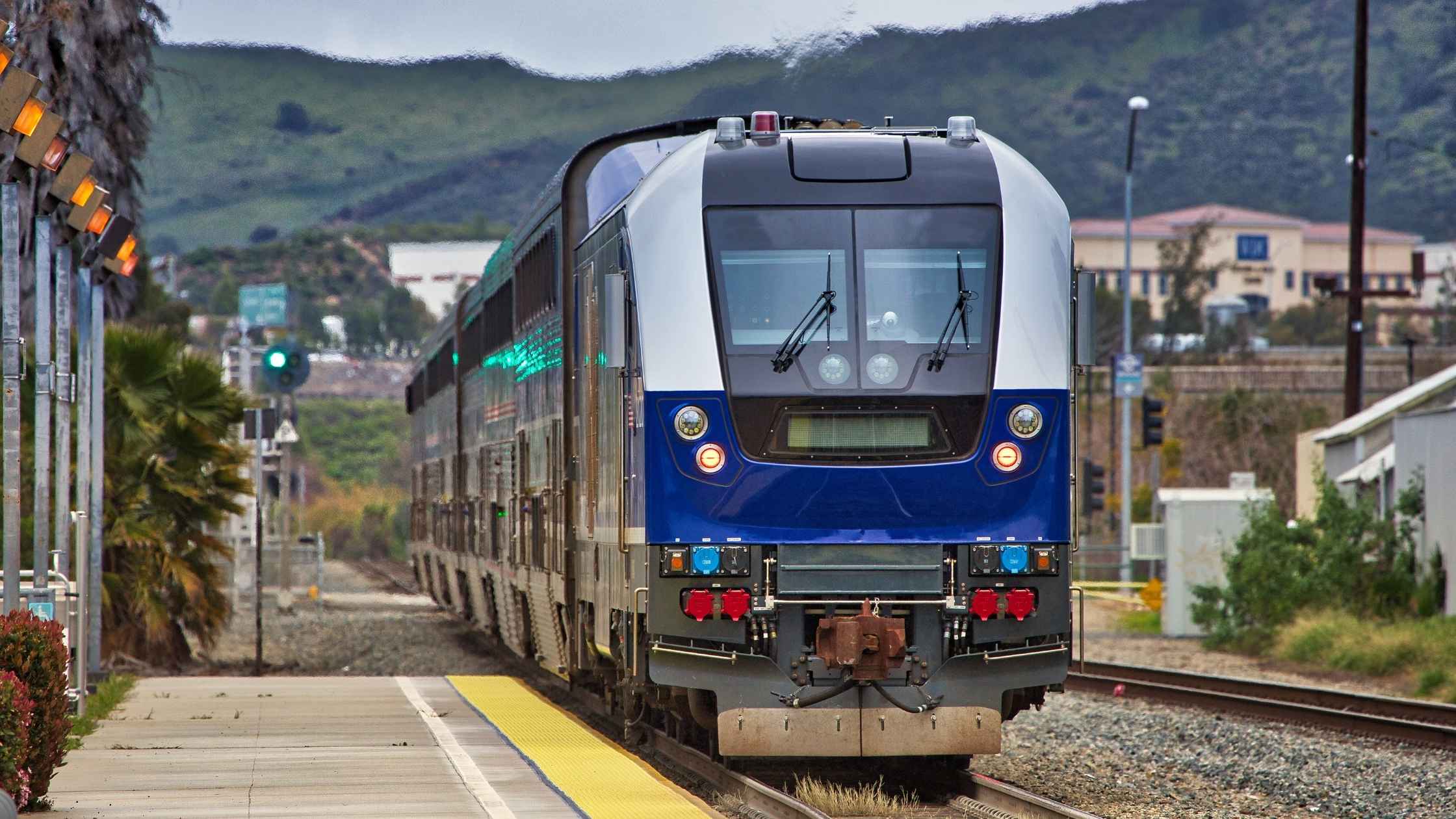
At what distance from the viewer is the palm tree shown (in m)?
23.1

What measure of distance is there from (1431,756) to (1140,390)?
24.8m

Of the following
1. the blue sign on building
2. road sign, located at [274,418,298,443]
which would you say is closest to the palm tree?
road sign, located at [274,418,298,443]

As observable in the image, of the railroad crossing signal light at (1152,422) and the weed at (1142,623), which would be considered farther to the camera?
the railroad crossing signal light at (1152,422)

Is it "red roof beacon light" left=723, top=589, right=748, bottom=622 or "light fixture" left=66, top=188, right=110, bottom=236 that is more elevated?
"light fixture" left=66, top=188, right=110, bottom=236

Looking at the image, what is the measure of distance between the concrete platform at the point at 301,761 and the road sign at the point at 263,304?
354 feet

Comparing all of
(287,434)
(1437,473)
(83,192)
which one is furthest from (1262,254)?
(83,192)

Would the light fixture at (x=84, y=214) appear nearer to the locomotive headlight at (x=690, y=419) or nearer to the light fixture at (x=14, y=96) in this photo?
the light fixture at (x=14, y=96)

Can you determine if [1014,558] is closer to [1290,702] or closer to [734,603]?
[734,603]

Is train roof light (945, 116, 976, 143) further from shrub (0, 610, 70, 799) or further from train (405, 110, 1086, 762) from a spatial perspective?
shrub (0, 610, 70, 799)

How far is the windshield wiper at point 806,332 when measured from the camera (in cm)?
1151

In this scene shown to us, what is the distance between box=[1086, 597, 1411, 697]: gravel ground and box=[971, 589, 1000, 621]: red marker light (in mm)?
11485

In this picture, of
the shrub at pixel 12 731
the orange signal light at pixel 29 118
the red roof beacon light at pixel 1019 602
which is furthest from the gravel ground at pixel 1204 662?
the shrub at pixel 12 731

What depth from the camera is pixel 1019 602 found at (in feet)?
37.5

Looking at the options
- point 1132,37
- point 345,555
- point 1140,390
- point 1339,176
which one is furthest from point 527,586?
point 1132,37
